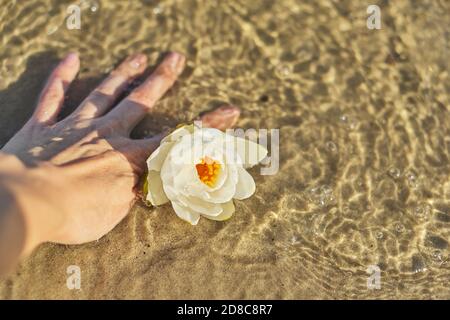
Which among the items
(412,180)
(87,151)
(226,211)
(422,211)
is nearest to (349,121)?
(412,180)

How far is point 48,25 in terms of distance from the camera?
341cm

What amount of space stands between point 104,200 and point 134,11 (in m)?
1.51

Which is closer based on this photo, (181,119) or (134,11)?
(181,119)

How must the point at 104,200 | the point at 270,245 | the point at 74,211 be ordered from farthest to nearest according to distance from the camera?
the point at 270,245 → the point at 104,200 → the point at 74,211

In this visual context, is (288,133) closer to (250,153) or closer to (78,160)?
(250,153)

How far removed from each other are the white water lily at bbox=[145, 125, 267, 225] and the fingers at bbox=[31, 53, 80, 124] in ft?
2.75

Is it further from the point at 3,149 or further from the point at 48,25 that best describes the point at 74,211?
the point at 48,25

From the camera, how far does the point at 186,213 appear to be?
2.54m

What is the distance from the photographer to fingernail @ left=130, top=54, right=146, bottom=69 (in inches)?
130

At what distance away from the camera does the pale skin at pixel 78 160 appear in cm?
216

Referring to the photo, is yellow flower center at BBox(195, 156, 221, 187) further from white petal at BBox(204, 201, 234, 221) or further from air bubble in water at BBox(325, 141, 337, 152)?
air bubble in water at BBox(325, 141, 337, 152)

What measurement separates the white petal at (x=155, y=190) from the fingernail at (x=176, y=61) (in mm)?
988

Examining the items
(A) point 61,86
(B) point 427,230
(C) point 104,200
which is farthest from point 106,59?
(B) point 427,230

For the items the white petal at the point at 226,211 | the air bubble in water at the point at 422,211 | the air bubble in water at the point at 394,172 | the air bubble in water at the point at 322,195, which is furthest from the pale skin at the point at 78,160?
the air bubble in water at the point at 422,211
